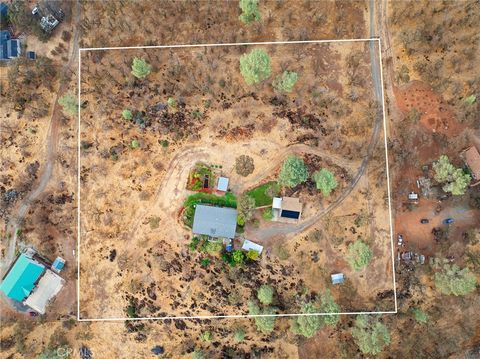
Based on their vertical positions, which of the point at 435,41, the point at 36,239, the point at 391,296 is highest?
the point at 435,41

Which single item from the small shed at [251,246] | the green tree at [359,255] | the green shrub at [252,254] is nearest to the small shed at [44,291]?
the small shed at [251,246]

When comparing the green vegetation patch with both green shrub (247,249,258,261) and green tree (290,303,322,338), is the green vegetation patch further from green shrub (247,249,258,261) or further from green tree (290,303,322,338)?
green tree (290,303,322,338)

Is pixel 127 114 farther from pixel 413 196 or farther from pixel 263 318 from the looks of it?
pixel 413 196

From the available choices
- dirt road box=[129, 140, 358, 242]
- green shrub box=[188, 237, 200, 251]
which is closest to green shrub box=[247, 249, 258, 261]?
green shrub box=[188, 237, 200, 251]

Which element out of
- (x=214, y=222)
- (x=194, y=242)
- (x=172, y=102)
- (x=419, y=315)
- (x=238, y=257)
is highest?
Result: (x=172, y=102)

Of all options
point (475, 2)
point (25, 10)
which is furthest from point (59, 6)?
point (475, 2)

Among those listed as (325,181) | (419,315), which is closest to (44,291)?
(325,181)

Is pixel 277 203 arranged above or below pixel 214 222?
above

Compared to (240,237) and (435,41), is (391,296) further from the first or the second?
(435,41)
